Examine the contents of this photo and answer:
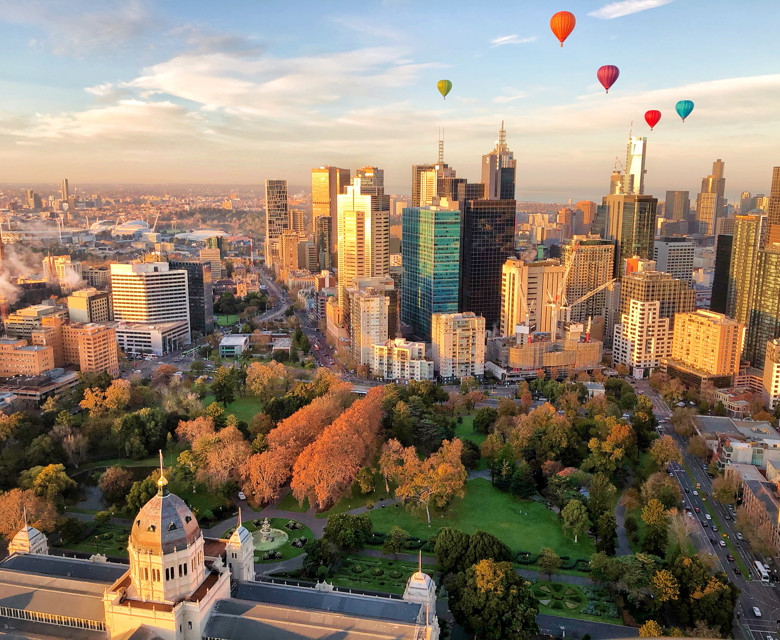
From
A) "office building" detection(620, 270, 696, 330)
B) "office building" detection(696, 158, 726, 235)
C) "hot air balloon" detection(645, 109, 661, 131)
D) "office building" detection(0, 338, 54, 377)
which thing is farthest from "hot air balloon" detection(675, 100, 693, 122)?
"office building" detection(696, 158, 726, 235)

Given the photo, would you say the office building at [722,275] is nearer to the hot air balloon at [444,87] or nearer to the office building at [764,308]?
the office building at [764,308]

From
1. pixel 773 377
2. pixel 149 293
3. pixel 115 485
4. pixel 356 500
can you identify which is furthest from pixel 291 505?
pixel 149 293

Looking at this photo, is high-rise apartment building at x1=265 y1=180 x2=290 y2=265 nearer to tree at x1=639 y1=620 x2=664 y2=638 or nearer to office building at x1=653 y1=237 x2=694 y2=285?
office building at x1=653 y1=237 x2=694 y2=285

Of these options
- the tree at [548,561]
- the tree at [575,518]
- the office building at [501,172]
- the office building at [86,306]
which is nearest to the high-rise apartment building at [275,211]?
the office building at [501,172]

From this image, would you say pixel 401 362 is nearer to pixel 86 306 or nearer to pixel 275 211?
pixel 86 306

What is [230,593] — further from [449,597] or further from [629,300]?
[629,300]

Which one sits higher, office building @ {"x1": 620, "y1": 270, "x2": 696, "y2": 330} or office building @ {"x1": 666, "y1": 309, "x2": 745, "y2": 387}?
office building @ {"x1": 620, "y1": 270, "x2": 696, "y2": 330}

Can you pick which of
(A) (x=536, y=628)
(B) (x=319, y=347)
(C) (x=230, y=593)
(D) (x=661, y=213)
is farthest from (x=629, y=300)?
(D) (x=661, y=213)
